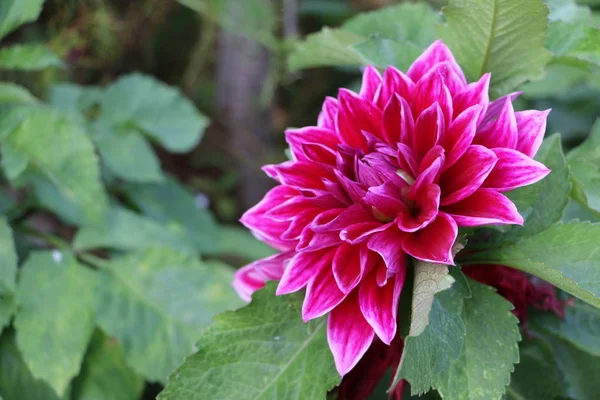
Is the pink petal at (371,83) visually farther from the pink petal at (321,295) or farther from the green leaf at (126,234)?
the green leaf at (126,234)

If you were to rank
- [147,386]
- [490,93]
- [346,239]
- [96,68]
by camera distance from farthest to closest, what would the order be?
[96,68] < [147,386] < [490,93] < [346,239]

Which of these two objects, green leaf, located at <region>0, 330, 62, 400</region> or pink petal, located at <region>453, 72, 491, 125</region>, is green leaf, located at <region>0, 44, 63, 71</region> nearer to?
green leaf, located at <region>0, 330, 62, 400</region>

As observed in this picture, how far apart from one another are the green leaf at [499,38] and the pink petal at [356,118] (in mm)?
116

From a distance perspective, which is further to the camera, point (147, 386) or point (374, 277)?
point (147, 386)

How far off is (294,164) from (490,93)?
20 centimetres

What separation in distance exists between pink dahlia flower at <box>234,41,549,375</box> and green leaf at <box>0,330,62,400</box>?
64cm

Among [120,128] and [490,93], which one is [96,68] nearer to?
[120,128]

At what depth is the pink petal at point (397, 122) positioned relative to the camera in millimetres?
451

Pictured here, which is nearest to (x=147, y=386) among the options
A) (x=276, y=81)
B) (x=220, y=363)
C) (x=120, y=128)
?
(x=120, y=128)

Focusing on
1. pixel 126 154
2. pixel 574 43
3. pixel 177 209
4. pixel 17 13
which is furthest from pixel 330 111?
pixel 177 209

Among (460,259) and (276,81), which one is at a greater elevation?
(460,259)

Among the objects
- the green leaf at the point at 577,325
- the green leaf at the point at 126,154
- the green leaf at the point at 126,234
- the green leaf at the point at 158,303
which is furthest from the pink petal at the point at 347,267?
the green leaf at the point at 126,154

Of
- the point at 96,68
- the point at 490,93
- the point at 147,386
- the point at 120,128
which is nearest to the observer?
the point at 490,93

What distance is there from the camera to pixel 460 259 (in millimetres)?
513
